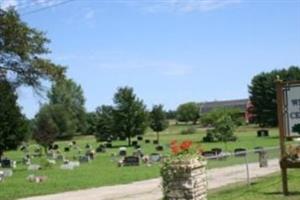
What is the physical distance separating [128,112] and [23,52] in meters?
54.1

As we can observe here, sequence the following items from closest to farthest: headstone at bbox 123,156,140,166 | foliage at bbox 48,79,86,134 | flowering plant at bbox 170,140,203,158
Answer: flowering plant at bbox 170,140,203,158, headstone at bbox 123,156,140,166, foliage at bbox 48,79,86,134

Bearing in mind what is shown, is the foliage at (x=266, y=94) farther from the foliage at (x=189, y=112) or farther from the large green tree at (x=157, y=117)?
the foliage at (x=189, y=112)

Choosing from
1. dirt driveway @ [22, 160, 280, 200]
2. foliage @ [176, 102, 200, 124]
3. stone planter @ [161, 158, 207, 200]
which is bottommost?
dirt driveway @ [22, 160, 280, 200]

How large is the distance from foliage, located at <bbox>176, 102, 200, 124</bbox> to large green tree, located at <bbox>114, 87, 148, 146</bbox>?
3038 inches

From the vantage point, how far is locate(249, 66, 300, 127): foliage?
11962cm

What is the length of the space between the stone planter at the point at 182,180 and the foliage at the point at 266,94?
349 feet

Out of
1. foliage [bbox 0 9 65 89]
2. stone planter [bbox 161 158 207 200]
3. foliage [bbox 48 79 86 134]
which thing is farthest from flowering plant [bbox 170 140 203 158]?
foliage [bbox 48 79 86 134]

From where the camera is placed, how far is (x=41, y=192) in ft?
80.4

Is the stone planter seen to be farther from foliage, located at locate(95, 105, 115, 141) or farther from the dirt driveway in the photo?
foliage, located at locate(95, 105, 115, 141)

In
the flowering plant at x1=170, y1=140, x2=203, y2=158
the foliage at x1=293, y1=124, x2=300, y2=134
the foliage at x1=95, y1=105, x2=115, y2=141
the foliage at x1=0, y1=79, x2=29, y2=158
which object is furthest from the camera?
the foliage at x1=95, y1=105, x2=115, y2=141

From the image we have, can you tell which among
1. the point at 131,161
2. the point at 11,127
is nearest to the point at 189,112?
the point at 11,127

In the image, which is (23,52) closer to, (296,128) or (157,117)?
(296,128)

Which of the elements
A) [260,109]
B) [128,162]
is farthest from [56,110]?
[128,162]

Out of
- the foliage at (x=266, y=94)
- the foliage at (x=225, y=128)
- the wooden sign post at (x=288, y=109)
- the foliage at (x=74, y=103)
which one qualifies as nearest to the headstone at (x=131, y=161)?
the foliage at (x=225, y=128)
